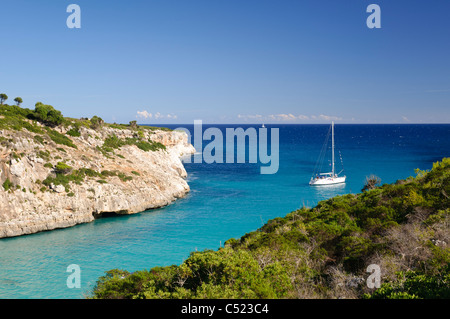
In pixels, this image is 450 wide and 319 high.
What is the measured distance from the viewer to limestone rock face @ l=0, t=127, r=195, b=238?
30.0 metres

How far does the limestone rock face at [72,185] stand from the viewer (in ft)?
98.6

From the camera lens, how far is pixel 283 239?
15.4 m

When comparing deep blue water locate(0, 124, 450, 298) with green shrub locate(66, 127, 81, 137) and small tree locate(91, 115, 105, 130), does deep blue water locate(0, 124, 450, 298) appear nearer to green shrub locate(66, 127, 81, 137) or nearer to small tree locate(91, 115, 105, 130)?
green shrub locate(66, 127, 81, 137)

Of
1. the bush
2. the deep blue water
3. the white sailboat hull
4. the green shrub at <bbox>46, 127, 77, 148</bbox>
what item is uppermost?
the green shrub at <bbox>46, 127, 77, 148</bbox>

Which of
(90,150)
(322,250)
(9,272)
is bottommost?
(9,272)

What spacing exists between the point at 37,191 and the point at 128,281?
23.8m

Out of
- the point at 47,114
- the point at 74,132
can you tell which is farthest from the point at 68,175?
the point at 47,114

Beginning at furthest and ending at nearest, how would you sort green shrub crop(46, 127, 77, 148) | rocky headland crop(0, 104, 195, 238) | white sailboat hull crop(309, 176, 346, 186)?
white sailboat hull crop(309, 176, 346, 186)
green shrub crop(46, 127, 77, 148)
rocky headland crop(0, 104, 195, 238)

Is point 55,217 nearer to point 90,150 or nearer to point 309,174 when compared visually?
point 90,150

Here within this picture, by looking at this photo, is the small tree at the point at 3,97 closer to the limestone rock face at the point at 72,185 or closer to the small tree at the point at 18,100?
the small tree at the point at 18,100

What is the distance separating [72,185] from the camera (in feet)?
112

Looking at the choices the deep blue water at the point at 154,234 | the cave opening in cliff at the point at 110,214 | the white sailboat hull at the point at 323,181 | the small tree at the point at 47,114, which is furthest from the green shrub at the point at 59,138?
the white sailboat hull at the point at 323,181

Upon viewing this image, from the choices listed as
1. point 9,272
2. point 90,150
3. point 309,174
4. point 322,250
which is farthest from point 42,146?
point 309,174

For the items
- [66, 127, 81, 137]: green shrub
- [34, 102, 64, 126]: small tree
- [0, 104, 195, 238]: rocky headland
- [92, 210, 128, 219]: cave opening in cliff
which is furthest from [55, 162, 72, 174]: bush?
[34, 102, 64, 126]: small tree
